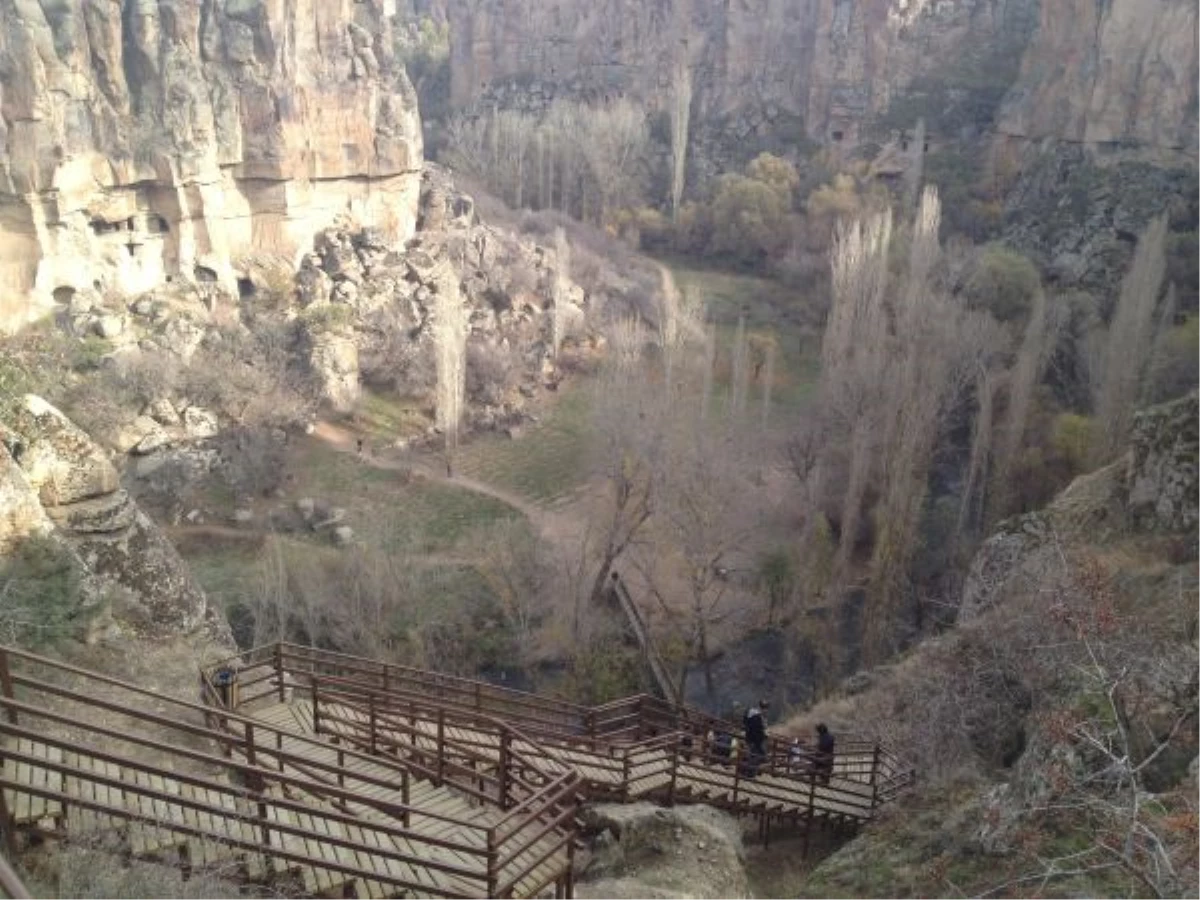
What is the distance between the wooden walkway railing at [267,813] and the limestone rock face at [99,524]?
113 inches

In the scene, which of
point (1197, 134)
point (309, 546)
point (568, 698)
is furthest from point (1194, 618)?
point (1197, 134)

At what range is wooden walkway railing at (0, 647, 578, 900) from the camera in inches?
232

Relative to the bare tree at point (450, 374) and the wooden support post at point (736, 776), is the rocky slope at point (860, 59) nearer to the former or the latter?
the bare tree at point (450, 374)

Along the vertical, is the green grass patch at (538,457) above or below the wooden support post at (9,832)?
below

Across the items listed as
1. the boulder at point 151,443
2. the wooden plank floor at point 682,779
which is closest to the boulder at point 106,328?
the boulder at point 151,443

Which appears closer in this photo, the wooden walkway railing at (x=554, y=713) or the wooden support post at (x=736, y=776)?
the wooden walkway railing at (x=554, y=713)

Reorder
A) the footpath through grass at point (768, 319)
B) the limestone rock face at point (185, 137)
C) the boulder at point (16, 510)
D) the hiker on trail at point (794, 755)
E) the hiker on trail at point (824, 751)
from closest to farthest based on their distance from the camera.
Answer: the boulder at point (16, 510) → the hiker on trail at point (794, 755) → the hiker on trail at point (824, 751) → the limestone rock face at point (185, 137) → the footpath through grass at point (768, 319)

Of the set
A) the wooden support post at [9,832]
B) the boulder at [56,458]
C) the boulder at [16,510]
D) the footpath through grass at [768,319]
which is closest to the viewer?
the wooden support post at [9,832]

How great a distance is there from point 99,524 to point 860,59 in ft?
174

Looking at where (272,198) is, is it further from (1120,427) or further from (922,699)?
(922,699)

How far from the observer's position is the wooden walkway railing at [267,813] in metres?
5.89

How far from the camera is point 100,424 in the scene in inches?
1058

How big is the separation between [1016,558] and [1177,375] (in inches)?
454

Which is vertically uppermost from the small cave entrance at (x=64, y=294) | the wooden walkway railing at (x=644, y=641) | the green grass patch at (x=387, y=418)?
the small cave entrance at (x=64, y=294)
